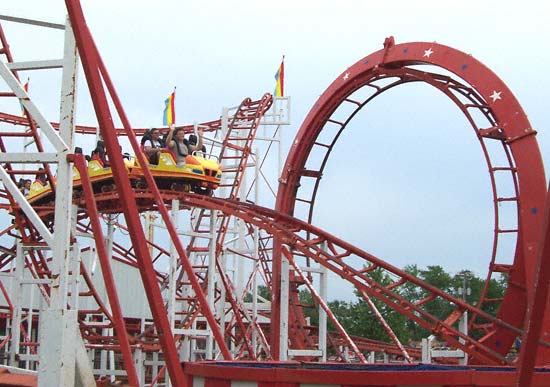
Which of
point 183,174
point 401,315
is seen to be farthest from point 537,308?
point 401,315

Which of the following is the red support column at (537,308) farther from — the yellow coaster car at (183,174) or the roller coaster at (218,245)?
the yellow coaster car at (183,174)

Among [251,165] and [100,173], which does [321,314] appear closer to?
[100,173]

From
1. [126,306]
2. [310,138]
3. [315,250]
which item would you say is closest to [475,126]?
[315,250]

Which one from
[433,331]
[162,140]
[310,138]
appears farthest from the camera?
[310,138]

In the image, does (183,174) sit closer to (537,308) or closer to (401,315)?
(537,308)

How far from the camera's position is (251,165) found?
16766mm

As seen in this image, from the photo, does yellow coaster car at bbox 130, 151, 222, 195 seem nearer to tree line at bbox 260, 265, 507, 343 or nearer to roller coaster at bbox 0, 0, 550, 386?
roller coaster at bbox 0, 0, 550, 386

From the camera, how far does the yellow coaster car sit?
13.2m

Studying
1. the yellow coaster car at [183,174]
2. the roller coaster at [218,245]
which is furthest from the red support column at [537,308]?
the yellow coaster car at [183,174]

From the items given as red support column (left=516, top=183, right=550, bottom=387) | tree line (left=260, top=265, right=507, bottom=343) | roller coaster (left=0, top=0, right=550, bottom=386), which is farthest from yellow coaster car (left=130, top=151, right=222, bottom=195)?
red support column (left=516, top=183, right=550, bottom=387)

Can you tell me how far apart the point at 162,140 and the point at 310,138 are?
2977mm

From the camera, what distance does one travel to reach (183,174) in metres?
13.2

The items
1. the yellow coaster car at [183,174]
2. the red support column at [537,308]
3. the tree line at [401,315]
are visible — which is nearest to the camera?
the red support column at [537,308]

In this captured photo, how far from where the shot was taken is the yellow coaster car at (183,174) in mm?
13156
